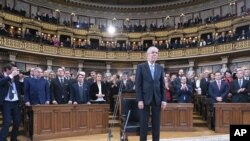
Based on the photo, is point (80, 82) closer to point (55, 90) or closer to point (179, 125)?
point (55, 90)

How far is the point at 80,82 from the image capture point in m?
6.68

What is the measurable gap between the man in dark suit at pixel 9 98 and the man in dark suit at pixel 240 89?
4.74m

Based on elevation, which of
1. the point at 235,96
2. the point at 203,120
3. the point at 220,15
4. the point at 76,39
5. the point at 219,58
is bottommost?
the point at 203,120

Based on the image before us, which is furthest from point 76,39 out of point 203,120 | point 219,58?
point 203,120

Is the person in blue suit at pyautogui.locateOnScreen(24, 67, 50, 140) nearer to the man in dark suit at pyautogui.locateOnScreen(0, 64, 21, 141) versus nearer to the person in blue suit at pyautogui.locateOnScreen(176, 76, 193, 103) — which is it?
the man in dark suit at pyautogui.locateOnScreen(0, 64, 21, 141)

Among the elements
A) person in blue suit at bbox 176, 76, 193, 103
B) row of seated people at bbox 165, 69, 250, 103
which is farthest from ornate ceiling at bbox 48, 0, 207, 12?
person in blue suit at bbox 176, 76, 193, 103

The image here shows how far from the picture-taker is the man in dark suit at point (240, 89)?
6742 mm

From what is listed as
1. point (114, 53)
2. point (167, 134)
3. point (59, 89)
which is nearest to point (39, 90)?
point (59, 89)

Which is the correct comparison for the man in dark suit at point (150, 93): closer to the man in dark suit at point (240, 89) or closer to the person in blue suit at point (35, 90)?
the person in blue suit at point (35, 90)

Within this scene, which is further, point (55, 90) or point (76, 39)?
point (76, 39)

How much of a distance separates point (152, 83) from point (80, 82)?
3.11 m

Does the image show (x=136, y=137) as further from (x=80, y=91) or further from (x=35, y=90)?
(x=35, y=90)

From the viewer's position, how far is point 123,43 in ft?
78.6

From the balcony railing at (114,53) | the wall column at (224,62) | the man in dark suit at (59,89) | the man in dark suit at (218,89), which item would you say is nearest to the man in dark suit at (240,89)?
the man in dark suit at (218,89)
